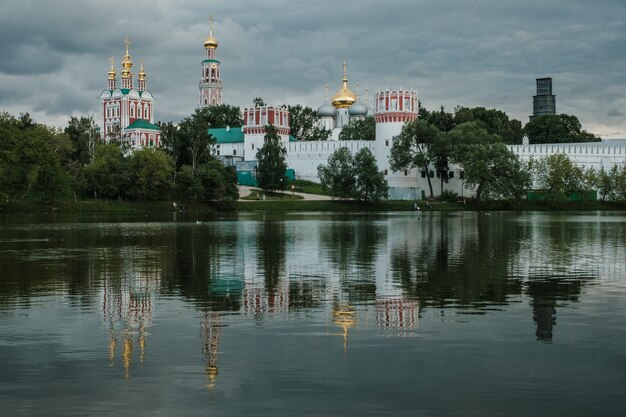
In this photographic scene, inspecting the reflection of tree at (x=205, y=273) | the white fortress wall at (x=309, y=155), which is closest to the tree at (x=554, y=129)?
the white fortress wall at (x=309, y=155)

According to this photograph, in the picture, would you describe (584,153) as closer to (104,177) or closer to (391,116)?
(391,116)

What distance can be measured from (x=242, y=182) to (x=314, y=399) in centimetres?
9775

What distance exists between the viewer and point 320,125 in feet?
440

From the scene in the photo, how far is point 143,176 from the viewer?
246ft

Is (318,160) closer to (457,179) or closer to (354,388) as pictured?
(457,179)

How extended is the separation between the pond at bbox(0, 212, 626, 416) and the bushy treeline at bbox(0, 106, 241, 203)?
4679 cm

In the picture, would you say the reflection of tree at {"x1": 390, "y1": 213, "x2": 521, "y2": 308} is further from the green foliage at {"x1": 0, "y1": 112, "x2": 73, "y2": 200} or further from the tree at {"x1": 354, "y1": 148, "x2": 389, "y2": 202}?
the tree at {"x1": 354, "y1": 148, "x2": 389, "y2": 202}

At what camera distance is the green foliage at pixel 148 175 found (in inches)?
2968

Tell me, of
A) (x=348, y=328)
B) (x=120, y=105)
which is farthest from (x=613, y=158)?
(x=348, y=328)

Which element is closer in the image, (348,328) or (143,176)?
(348,328)

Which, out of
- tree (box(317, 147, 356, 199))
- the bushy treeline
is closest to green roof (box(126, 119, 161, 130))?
the bushy treeline

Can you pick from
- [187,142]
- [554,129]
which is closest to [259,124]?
[187,142]

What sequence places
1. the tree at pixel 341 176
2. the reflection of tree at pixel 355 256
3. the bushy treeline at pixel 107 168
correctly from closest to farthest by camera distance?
1. the reflection of tree at pixel 355 256
2. the bushy treeline at pixel 107 168
3. the tree at pixel 341 176

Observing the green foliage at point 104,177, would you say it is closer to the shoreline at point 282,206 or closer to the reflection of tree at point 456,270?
the shoreline at point 282,206
